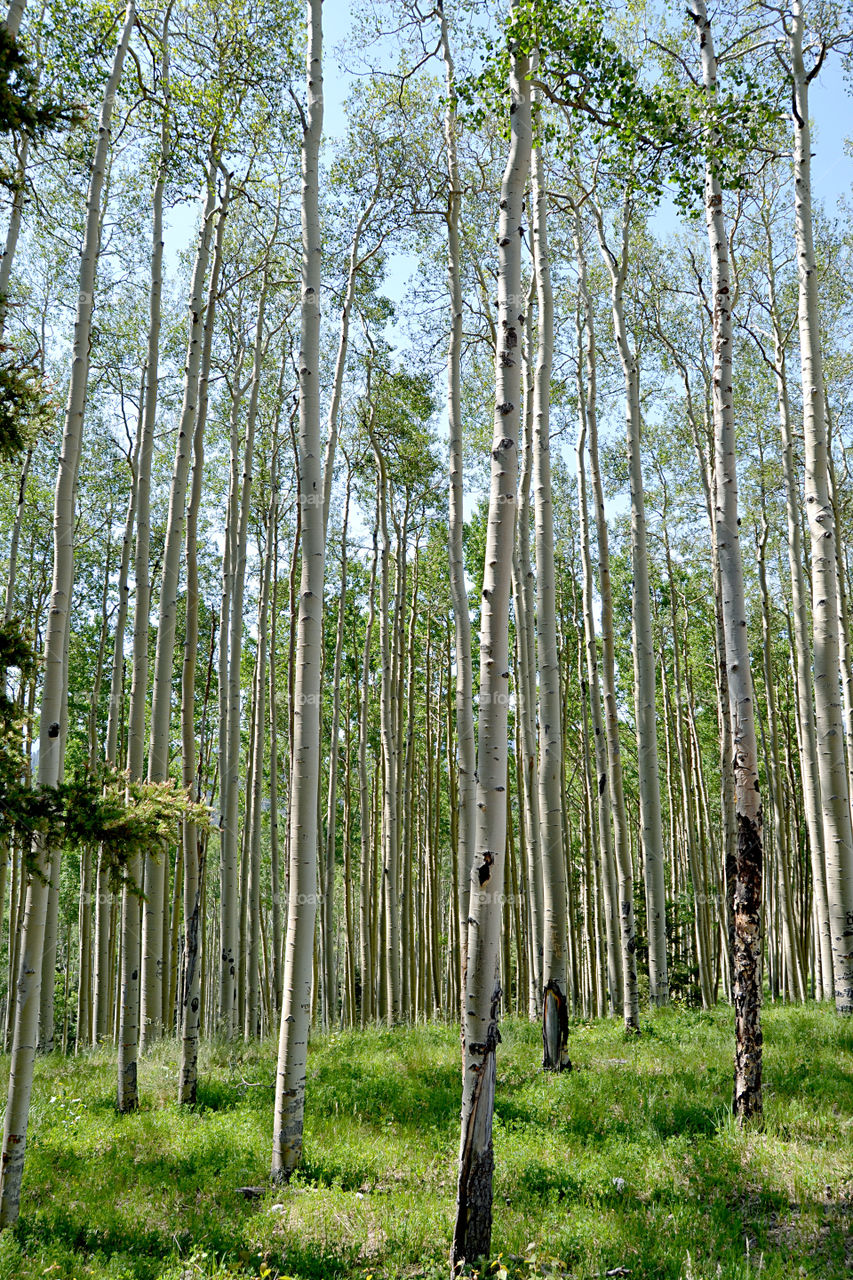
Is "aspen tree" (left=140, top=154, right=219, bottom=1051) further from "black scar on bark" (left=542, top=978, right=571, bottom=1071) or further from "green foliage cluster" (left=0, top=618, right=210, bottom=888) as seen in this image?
"black scar on bark" (left=542, top=978, right=571, bottom=1071)

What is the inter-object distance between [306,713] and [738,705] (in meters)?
3.11

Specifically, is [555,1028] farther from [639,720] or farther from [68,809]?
[68,809]

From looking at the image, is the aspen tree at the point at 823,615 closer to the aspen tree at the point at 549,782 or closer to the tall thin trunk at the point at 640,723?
the tall thin trunk at the point at 640,723

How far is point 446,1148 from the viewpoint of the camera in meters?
5.96

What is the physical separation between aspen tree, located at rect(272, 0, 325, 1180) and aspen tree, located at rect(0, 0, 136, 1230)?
5.16 ft

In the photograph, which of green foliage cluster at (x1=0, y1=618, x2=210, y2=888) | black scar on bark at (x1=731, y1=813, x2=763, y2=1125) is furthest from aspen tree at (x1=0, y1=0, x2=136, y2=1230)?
black scar on bark at (x1=731, y1=813, x2=763, y2=1125)

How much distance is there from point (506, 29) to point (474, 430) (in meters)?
9.70

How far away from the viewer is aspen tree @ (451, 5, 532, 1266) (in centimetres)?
413

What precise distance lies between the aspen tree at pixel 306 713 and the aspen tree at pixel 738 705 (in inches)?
117

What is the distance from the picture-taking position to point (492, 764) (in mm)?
4527

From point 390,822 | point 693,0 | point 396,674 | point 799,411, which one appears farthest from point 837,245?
point 390,822

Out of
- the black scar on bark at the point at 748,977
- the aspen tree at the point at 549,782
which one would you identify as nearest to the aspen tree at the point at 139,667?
the aspen tree at the point at 549,782

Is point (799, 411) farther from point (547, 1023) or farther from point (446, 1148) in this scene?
point (446, 1148)

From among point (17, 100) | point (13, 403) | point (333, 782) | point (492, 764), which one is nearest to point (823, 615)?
point (492, 764)
